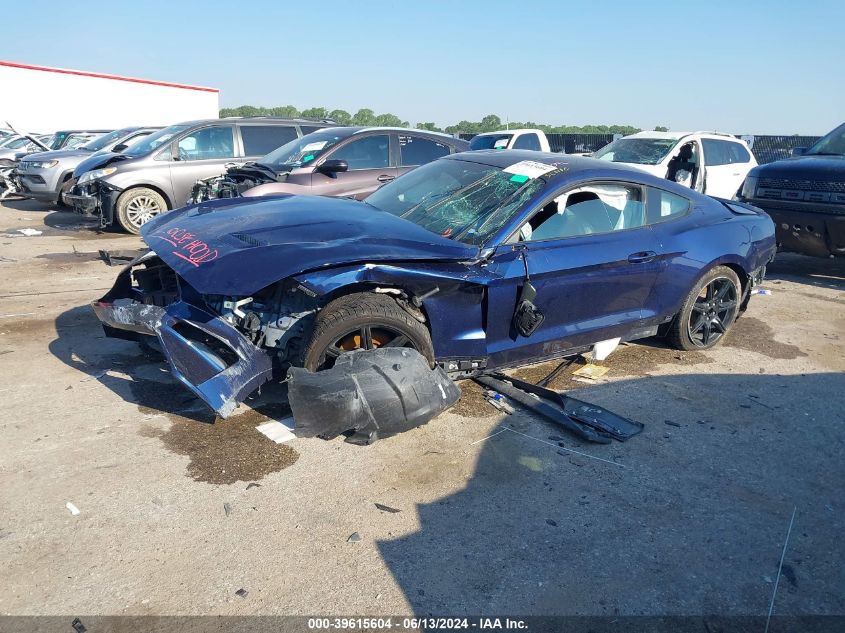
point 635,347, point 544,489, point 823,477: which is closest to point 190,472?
point 544,489

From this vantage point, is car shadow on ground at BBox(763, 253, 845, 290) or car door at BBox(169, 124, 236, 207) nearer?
car shadow on ground at BBox(763, 253, 845, 290)

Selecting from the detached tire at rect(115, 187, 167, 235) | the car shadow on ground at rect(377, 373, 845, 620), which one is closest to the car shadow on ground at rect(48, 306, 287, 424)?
the car shadow on ground at rect(377, 373, 845, 620)

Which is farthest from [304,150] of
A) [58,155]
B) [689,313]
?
[58,155]

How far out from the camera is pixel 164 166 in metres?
10.4

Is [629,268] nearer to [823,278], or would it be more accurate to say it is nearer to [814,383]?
[814,383]

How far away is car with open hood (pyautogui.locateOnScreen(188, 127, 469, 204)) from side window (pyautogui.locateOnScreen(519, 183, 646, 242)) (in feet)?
12.7

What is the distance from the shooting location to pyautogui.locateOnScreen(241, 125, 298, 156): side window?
10.8 m

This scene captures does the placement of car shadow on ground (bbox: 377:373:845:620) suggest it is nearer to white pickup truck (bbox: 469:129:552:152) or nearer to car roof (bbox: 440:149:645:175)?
car roof (bbox: 440:149:645:175)

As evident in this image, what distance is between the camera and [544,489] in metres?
3.51

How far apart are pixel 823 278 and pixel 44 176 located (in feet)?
44.0

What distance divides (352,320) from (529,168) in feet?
6.14

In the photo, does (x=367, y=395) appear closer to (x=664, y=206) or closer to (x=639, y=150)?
(x=664, y=206)

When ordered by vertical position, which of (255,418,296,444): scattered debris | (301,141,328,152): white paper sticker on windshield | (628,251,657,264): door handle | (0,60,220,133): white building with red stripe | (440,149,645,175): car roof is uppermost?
(0,60,220,133): white building with red stripe

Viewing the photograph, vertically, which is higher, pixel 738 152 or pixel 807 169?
pixel 738 152
